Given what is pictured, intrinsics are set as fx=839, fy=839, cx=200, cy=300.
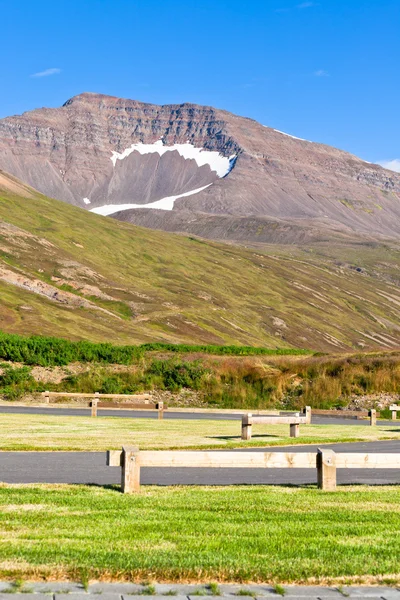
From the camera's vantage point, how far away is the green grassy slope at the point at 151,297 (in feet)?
Answer: 400

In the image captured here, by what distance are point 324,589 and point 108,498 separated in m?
5.22

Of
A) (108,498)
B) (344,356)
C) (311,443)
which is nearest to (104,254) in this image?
(344,356)

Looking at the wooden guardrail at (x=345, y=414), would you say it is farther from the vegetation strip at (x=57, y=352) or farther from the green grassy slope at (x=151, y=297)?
the green grassy slope at (x=151, y=297)

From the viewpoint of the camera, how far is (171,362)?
1800 inches

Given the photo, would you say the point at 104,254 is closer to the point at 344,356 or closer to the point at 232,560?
the point at 344,356

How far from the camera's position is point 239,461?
544 inches

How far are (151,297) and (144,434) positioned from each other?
122 metres

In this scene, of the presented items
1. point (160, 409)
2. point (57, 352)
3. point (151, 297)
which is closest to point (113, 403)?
point (160, 409)

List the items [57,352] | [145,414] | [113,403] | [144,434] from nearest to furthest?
[144,434] → [113,403] → [145,414] → [57,352]

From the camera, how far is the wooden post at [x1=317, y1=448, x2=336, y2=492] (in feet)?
46.3

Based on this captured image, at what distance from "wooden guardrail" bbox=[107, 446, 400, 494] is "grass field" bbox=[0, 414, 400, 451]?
27.5ft

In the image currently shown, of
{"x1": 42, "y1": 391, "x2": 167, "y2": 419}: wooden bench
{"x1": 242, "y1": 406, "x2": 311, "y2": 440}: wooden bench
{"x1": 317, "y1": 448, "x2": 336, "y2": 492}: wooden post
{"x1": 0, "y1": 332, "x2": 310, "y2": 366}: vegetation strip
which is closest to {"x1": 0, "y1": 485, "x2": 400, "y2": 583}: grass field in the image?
{"x1": 317, "y1": 448, "x2": 336, "y2": 492}: wooden post

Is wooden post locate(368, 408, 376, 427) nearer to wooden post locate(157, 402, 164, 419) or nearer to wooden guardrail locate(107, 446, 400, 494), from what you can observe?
wooden post locate(157, 402, 164, 419)

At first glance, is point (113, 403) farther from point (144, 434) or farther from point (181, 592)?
point (181, 592)
